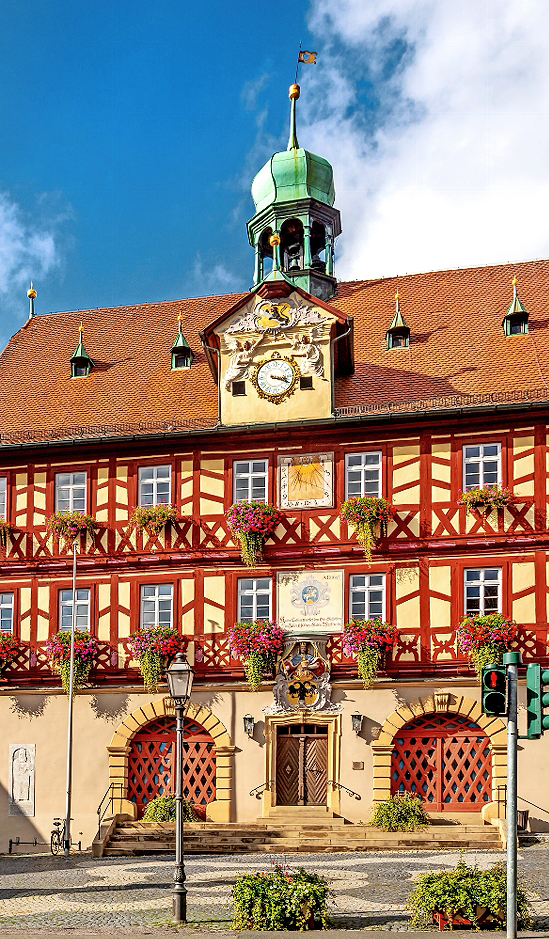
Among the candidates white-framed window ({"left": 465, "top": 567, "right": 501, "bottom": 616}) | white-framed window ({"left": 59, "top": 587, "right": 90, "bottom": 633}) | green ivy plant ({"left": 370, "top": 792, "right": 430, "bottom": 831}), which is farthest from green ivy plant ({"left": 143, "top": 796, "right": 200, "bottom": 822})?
white-framed window ({"left": 465, "top": 567, "right": 501, "bottom": 616})

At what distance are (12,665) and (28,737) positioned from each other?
1.75 meters

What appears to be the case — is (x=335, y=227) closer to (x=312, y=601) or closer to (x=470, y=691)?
(x=312, y=601)

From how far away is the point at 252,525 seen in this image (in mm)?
28938

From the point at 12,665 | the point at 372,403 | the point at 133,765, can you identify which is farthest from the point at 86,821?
the point at 372,403

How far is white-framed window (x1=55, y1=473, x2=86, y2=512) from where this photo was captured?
3105 centimetres

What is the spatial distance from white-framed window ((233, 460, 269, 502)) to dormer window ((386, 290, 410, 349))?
467 centimetres

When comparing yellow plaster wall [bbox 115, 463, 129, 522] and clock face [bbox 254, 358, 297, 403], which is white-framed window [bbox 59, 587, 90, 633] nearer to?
yellow plaster wall [bbox 115, 463, 129, 522]

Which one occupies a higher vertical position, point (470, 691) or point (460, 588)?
point (460, 588)

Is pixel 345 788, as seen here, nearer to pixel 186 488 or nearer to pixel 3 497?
pixel 186 488

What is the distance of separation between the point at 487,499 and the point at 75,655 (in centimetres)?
1002

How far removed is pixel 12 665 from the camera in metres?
30.4

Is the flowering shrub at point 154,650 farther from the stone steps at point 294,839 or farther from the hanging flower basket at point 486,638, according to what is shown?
the hanging flower basket at point 486,638

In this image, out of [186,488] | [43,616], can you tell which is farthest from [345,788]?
[43,616]

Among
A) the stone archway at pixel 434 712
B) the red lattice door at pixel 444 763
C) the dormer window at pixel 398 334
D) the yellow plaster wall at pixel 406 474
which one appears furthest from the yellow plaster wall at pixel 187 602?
the dormer window at pixel 398 334
